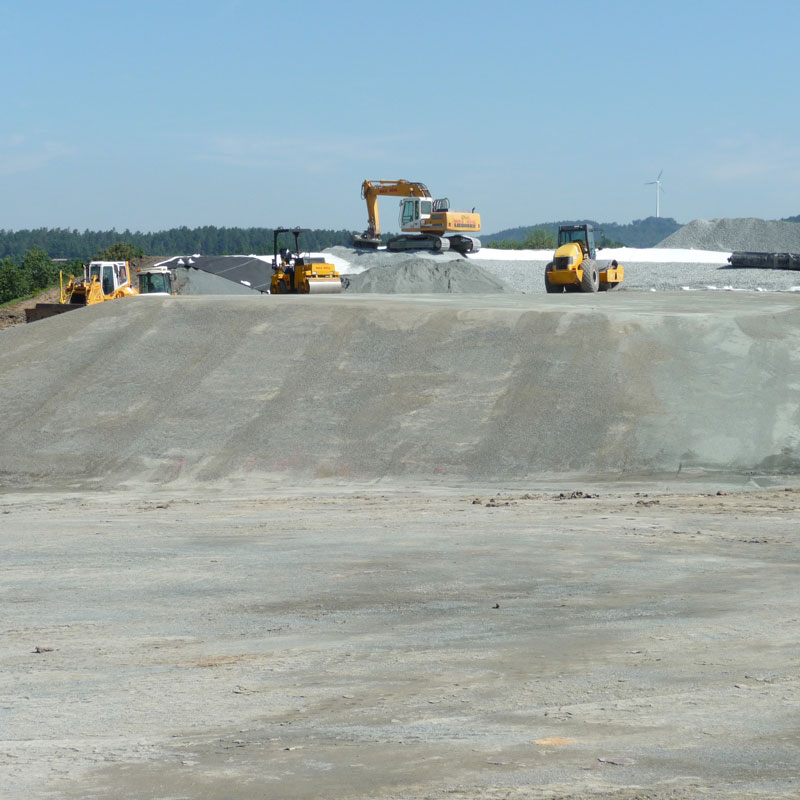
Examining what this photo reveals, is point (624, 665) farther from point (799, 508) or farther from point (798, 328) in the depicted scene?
point (798, 328)

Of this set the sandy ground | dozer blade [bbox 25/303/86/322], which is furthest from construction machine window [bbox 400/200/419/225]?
the sandy ground

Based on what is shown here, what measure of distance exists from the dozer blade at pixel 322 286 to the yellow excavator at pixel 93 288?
20.3ft

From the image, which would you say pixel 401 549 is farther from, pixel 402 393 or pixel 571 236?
pixel 571 236

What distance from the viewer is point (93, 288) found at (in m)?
34.7

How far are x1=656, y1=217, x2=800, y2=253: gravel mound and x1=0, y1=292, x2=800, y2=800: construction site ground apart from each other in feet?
192

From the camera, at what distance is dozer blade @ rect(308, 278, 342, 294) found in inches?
1409

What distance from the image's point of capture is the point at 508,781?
5199 millimetres

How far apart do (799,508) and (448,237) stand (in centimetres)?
4753

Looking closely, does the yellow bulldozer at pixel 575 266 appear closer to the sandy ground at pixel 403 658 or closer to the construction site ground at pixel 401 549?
the construction site ground at pixel 401 549

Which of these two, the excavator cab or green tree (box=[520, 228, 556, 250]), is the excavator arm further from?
green tree (box=[520, 228, 556, 250])

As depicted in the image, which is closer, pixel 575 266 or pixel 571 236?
pixel 575 266

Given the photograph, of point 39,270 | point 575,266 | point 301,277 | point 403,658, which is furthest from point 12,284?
point 403,658

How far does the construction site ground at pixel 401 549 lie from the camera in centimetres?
566

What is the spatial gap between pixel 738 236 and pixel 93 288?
6016 cm
